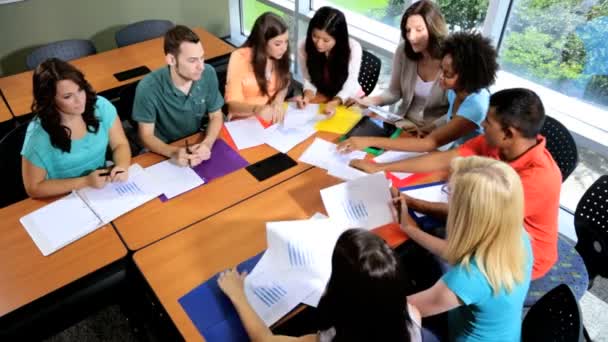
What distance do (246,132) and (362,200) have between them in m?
0.82

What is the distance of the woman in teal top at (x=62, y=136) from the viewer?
185 centimetres

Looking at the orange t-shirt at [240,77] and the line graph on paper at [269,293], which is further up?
the orange t-shirt at [240,77]

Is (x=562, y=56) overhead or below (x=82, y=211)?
overhead

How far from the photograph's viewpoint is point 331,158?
2.18 meters

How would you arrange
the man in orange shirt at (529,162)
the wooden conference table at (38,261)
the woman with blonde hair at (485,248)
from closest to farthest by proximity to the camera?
the woman with blonde hair at (485,248)
the wooden conference table at (38,261)
the man in orange shirt at (529,162)

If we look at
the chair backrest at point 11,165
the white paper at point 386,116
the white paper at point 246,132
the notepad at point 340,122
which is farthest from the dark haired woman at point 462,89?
the chair backrest at point 11,165

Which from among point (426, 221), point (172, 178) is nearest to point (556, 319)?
point (426, 221)

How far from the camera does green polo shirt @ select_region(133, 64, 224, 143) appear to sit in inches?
89.3

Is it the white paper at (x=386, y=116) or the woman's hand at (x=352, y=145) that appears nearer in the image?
the woman's hand at (x=352, y=145)

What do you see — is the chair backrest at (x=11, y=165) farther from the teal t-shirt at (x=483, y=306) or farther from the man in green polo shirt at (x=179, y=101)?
the teal t-shirt at (x=483, y=306)

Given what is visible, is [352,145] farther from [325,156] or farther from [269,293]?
[269,293]

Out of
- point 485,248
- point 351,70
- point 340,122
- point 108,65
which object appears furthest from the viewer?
point 108,65

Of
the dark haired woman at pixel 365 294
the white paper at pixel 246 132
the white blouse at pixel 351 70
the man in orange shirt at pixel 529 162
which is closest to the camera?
the dark haired woman at pixel 365 294

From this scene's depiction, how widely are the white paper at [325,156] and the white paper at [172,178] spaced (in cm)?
53
